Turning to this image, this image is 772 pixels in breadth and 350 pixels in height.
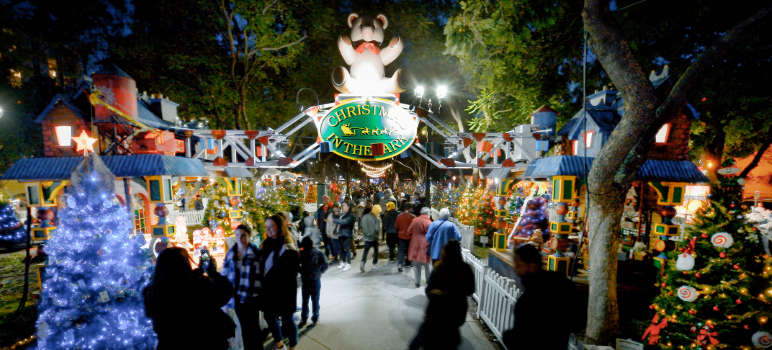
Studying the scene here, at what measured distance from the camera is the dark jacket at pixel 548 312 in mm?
2979

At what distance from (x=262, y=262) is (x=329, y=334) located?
6.08ft

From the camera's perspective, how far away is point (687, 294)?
3.67 m

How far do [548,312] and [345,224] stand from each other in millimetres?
5398

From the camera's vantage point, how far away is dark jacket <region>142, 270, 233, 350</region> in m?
2.50

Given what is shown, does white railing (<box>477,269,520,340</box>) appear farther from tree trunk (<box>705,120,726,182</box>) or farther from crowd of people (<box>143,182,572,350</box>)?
tree trunk (<box>705,120,726,182</box>)

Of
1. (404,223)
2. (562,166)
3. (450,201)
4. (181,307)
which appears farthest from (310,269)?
(450,201)

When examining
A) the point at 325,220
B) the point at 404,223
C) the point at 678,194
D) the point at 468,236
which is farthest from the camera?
the point at 468,236

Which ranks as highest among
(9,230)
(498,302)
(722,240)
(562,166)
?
(562,166)

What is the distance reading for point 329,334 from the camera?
4699 millimetres

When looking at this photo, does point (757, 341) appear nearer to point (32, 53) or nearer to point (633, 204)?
point (633, 204)

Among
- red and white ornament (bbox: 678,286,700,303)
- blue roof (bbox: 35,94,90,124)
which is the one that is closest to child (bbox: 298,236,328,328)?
red and white ornament (bbox: 678,286,700,303)

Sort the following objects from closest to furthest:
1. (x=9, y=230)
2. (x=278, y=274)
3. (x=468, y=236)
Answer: (x=278, y=274) → (x=468, y=236) → (x=9, y=230)

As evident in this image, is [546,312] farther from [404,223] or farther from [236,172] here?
[236,172]

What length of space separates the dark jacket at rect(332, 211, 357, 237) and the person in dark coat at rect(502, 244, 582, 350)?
16.8ft
